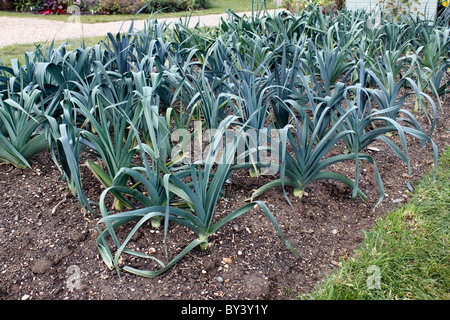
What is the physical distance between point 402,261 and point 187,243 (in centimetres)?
97

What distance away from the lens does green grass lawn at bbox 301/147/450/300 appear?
5.17ft

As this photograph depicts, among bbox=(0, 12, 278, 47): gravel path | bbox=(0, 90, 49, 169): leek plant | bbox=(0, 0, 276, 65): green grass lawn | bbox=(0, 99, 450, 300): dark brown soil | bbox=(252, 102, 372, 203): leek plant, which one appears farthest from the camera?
bbox=(0, 12, 278, 47): gravel path

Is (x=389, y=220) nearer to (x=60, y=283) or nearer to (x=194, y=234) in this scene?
(x=194, y=234)

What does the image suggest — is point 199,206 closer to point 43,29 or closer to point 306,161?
point 306,161

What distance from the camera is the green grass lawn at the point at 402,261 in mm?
1575

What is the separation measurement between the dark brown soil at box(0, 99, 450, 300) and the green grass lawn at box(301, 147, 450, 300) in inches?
3.2

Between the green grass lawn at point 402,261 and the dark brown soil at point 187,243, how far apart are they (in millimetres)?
81

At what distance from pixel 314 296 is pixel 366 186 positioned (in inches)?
37.0

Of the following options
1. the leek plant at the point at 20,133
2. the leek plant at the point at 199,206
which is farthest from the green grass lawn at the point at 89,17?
the leek plant at the point at 199,206

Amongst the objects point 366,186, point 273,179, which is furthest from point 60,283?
point 366,186

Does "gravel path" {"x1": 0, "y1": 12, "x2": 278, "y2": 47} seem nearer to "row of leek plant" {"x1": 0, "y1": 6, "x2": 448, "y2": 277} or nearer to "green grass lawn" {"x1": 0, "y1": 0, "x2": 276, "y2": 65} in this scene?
"green grass lawn" {"x1": 0, "y1": 0, "x2": 276, "y2": 65}

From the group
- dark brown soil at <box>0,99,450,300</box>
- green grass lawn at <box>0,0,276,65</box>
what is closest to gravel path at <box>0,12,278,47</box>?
green grass lawn at <box>0,0,276,65</box>

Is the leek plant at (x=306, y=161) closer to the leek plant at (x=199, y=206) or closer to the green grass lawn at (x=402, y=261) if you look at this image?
the green grass lawn at (x=402, y=261)

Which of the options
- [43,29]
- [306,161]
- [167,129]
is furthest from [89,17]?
[306,161]
